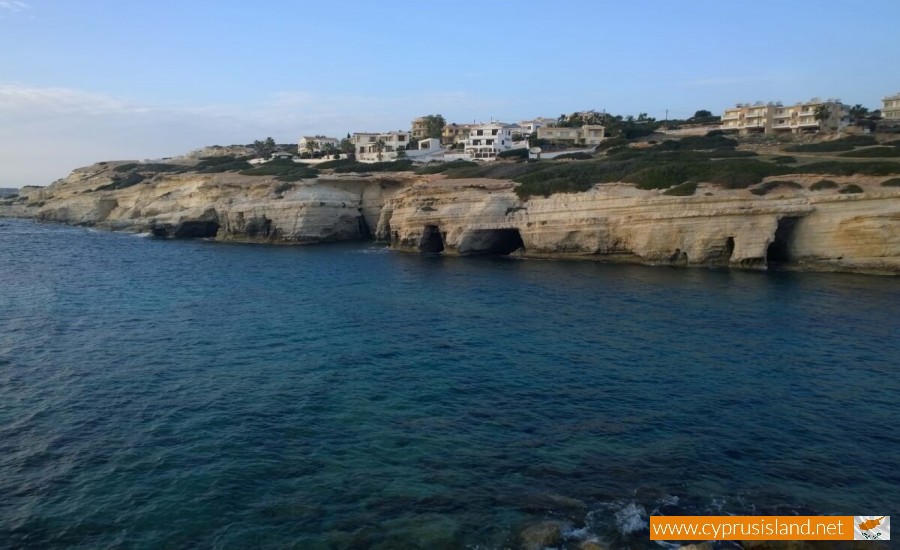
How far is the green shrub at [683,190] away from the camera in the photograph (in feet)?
124

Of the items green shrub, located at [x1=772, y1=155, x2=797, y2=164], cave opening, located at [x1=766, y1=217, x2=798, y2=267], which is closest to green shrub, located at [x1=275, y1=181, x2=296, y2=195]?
cave opening, located at [x1=766, y1=217, x2=798, y2=267]

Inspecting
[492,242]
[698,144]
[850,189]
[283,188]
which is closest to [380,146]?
[283,188]

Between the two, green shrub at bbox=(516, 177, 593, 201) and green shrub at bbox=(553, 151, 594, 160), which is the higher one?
green shrub at bbox=(553, 151, 594, 160)

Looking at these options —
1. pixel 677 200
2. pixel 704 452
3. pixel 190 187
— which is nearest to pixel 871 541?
pixel 704 452

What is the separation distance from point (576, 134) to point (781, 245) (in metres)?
57.4

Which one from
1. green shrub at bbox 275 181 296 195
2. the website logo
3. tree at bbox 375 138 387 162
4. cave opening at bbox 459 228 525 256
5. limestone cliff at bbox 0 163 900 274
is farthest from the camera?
tree at bbox 375 138 387 162

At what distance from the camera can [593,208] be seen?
132 feet

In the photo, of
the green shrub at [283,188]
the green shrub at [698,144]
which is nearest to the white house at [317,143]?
the green shrub at [283,188]

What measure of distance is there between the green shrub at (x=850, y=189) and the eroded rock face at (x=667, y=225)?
68 centimetres

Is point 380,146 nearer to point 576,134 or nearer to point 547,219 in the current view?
point 576,134

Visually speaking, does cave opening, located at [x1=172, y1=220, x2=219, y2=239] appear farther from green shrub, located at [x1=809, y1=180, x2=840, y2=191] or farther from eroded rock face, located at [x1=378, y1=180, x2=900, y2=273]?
green shrub, located at [x1=809, y1=180, x2=840, y2=191]

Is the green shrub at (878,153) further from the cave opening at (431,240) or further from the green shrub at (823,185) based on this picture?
the cave opening at (431,240)

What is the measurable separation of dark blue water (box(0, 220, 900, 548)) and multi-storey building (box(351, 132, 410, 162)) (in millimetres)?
59827

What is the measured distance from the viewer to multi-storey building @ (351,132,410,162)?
88.1 metres
